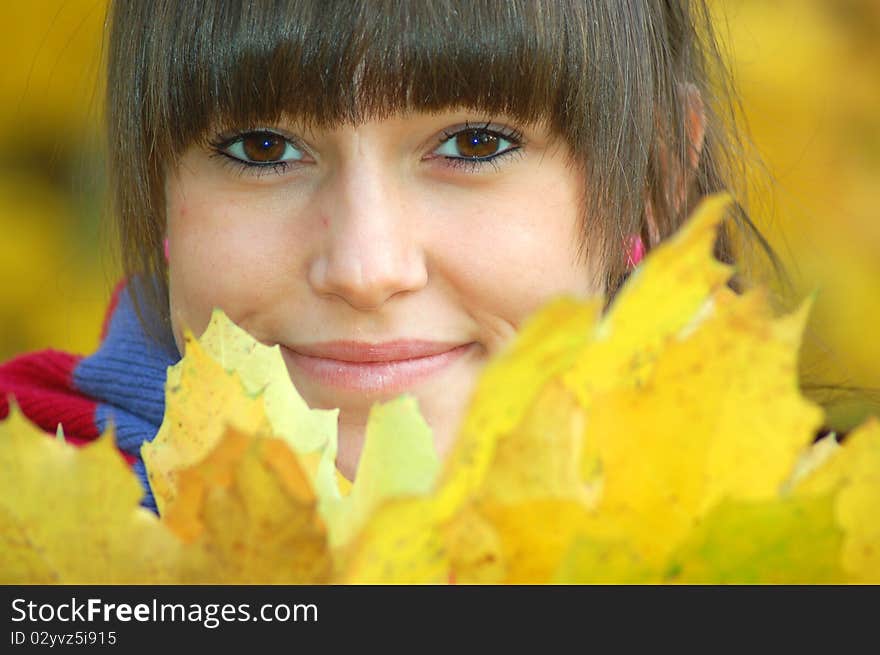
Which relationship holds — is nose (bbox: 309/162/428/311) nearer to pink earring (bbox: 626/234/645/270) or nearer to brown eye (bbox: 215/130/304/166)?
brown eye (bbox: 215/130/304/166)

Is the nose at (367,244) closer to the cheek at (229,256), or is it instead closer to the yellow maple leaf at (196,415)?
the cheek at (229,256)

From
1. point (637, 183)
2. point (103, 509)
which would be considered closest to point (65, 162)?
point (637, 183)

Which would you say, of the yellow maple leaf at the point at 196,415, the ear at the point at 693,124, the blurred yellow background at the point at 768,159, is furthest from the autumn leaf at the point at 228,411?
the blurred yellow background at the point at 768,159

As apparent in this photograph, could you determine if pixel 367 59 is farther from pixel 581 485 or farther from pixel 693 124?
pixel 581 485

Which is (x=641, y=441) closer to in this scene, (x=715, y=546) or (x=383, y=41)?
(x=715, y=546)

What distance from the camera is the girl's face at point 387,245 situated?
84 cm

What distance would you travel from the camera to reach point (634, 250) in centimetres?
108

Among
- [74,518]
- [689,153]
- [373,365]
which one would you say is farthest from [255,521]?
[689,153]

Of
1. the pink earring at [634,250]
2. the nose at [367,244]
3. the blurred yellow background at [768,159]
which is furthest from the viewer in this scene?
the blurred yellow background at [768,159]

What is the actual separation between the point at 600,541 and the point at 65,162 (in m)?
2.98

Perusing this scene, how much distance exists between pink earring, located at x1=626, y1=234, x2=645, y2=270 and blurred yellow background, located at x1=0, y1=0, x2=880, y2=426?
131 cm

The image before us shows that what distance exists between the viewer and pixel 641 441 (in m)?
0.24

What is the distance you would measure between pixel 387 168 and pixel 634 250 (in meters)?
0.33

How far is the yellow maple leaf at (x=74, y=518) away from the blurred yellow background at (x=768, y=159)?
7.23 ft
